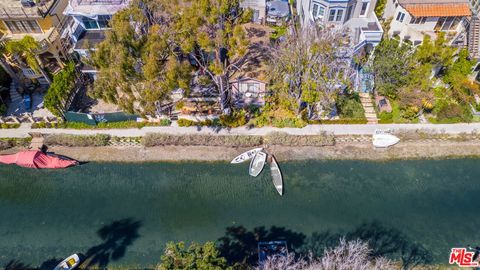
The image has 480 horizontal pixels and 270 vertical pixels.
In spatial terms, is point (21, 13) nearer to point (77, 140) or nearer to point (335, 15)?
point (77, 140)

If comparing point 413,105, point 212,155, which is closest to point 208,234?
point 212,155

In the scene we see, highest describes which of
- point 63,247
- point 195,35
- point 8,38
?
point 195,35

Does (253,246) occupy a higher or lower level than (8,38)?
lower

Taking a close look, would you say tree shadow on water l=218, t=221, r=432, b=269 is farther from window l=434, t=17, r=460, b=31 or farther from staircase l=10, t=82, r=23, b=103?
staircase l=10, t=82, r=23, b=103

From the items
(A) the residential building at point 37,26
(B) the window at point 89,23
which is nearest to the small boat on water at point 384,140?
(B) the window at point 89,23

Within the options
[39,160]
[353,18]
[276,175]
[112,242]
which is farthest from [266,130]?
[39,160]

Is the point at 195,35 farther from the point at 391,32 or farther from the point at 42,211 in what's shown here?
the point at 391,32
